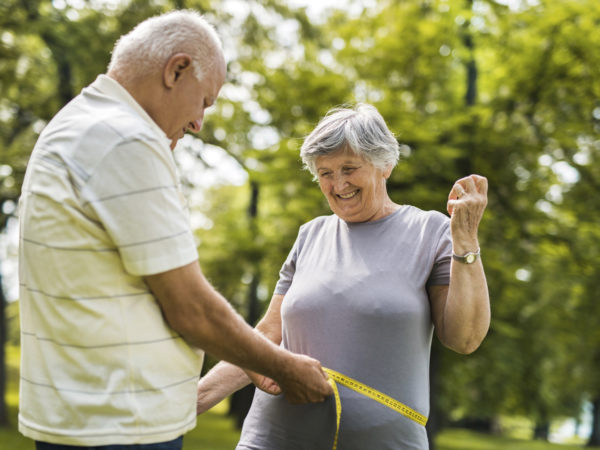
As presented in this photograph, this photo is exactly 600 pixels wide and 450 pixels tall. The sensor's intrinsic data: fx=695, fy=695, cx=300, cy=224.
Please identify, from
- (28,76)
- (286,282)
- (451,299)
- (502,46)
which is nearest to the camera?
(451,299)

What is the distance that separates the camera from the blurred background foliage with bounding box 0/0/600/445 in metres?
10.1

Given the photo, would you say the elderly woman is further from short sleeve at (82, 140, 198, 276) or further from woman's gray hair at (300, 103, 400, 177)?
short sleeve at (82, 140, 198, 276)

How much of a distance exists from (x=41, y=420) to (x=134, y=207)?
0.57m

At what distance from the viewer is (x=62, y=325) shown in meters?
1.66

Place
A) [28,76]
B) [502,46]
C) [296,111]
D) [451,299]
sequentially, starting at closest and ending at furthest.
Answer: [451,299], [296,111], [502,46], [28,76]

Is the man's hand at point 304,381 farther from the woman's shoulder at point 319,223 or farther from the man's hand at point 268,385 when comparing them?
the woman's shoulder at point 319,223

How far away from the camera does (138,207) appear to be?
1.62 m

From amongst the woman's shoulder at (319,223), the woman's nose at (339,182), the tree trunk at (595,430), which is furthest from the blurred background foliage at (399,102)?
the tree trunk at (595,430)

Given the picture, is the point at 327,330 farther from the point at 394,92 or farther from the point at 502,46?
the point at 502,46

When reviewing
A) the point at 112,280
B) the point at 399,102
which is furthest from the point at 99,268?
the point at 399,102

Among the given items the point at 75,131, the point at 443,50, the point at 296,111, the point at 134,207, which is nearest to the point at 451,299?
the point at 134,207

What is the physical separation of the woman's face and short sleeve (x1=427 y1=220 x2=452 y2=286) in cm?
27

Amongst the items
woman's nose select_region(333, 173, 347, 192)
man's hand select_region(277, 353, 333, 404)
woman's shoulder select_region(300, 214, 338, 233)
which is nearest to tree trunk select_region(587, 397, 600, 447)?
woman's shoulder select_region(300, 214, 338, 233)

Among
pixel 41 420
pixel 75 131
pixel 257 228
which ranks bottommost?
pixel 257 228
